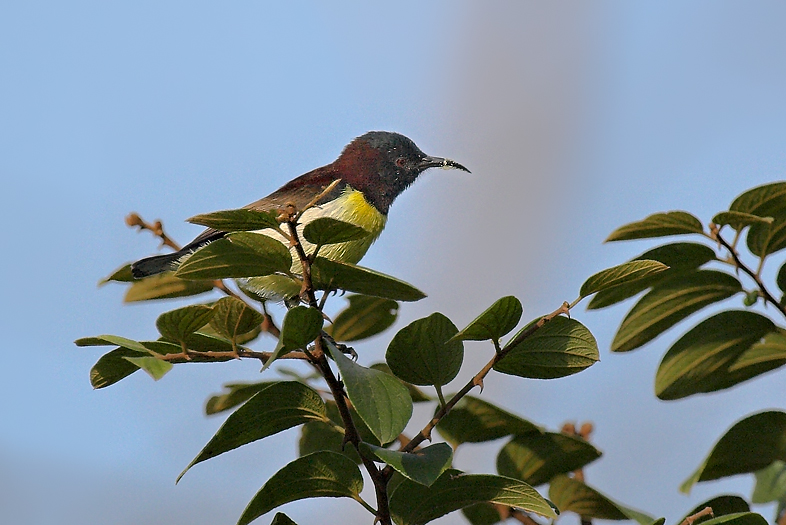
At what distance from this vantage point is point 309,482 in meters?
1.57

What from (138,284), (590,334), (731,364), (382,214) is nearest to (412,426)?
(382,214)

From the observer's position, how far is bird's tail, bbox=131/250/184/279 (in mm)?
2205

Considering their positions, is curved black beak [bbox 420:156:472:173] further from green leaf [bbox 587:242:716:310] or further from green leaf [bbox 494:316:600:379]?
green leaf [bbox 494:316:600:379]

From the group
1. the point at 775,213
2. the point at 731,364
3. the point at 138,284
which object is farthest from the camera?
the point at 138,284

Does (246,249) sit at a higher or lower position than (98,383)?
higher

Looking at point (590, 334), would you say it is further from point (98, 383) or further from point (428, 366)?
point (98, 383)

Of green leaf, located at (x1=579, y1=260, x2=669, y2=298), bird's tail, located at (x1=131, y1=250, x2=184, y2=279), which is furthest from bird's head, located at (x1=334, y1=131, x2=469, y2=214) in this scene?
green leaf, located at (x1=579, y1=260, x2=669, y2=298)

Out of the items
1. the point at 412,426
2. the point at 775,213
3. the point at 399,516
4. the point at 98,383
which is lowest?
the point at 399,516

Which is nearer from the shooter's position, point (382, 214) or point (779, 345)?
point (779, 345)

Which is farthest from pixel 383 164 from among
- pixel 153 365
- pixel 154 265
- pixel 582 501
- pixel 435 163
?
pixel 153 365

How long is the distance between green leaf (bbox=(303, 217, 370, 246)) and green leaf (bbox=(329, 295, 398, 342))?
609mm

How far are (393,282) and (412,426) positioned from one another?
3833 mm

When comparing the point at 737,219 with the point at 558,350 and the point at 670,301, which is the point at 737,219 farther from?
the point at 558,350

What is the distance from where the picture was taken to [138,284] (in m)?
2.38
